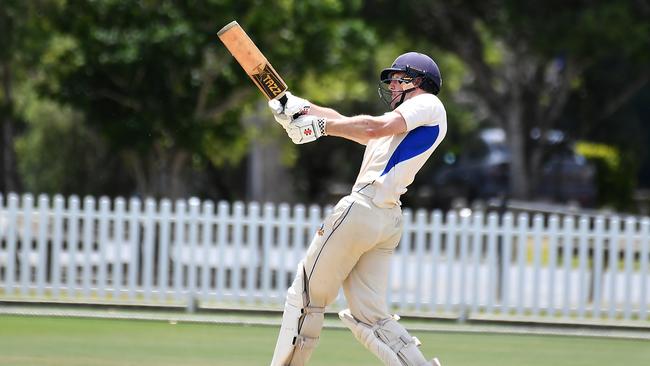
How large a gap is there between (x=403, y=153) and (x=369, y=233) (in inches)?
17.7

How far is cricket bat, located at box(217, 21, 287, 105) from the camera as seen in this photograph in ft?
21.6

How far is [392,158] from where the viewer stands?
6.65 m

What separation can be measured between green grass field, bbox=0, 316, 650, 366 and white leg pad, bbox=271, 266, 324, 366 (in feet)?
4.99

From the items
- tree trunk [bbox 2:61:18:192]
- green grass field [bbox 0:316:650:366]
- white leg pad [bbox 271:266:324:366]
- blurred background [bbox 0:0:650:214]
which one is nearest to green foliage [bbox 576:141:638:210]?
blurred background [bbox 0:0:650:214]

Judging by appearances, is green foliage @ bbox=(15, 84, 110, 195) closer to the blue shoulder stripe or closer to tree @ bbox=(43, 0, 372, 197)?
tree @ bbox=(43, 0, 372, 197)

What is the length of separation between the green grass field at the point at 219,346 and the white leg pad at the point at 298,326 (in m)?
1.52

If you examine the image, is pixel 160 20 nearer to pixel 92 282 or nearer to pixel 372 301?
pixel 92 282

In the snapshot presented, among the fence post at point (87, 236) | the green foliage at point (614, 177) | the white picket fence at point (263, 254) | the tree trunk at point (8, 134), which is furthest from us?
the green foliage at point (614, 177)

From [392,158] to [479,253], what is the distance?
249 inches

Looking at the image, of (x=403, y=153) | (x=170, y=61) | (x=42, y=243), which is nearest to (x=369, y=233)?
(x=403, y=153)

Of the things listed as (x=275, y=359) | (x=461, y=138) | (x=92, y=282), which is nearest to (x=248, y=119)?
(x=92, y=282)

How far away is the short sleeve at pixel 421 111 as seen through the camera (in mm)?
6543

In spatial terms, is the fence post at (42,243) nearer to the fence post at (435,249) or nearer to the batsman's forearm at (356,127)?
Result: the fence post at (435,249)

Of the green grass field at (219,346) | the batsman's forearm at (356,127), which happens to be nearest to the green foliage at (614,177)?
the green grass field at (219,346)
